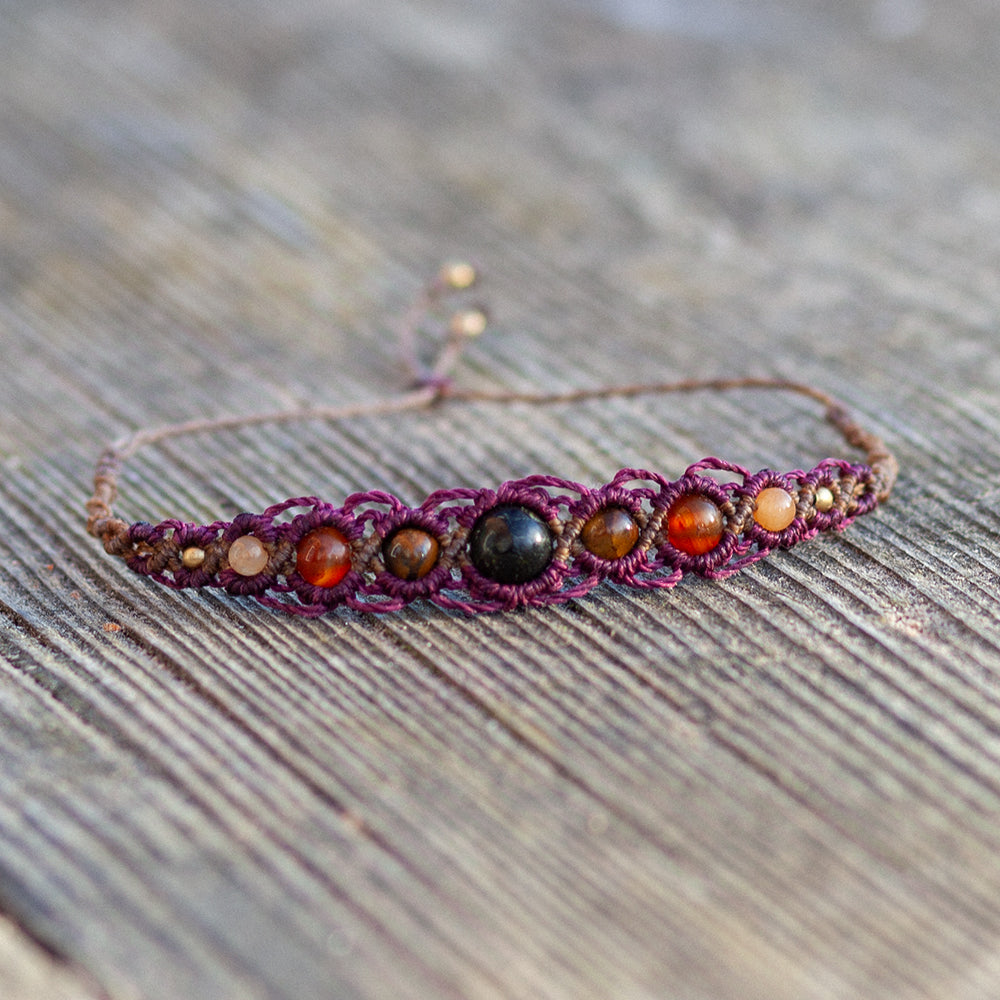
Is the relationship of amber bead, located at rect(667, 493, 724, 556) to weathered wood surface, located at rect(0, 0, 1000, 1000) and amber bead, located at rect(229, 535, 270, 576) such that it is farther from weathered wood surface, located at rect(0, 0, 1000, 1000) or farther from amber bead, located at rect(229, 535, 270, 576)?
amber bead, located at rect(229, 535, 270, 576)

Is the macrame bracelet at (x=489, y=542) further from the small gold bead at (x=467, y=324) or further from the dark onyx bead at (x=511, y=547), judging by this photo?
the small gold bead at (x=467, y=324)

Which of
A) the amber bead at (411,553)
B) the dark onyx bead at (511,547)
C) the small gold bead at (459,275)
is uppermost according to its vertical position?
the small gold bead at (459,275)

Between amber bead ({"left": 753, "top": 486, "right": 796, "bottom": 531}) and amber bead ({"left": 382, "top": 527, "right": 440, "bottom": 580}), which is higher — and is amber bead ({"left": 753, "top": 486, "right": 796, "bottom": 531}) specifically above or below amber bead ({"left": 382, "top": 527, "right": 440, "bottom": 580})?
above

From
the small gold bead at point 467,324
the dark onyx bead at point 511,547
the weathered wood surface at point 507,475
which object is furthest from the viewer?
the small gold bead at point 467,324

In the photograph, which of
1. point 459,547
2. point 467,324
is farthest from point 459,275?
point 459,547

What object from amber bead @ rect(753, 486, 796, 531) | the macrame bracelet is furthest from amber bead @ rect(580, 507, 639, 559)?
amber bead @ rect(753, 486, 796, 531)

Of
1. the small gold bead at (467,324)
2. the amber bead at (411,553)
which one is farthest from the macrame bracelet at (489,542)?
the small gold bead at (467,324)
